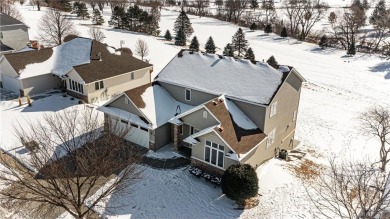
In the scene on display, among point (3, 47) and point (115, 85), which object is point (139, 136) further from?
point (3, 47)

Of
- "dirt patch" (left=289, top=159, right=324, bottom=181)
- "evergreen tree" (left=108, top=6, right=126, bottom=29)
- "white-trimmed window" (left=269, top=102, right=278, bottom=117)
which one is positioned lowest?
"dirt patch" (left=289, top=159, right=324, bottom=181)

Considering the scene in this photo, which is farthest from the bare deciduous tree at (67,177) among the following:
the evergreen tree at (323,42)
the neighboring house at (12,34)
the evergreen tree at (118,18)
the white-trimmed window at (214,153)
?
the evergreen tree at (118,18)

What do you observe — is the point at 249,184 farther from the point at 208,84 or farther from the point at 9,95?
the point at 9,95

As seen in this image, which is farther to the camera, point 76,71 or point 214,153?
point 76,71

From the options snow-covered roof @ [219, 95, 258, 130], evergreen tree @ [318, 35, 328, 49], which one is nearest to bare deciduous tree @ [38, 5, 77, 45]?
snow-covered roof @ [219, 95, 258, 130]

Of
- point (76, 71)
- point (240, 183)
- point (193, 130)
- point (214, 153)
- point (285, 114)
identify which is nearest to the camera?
point (240, 183)

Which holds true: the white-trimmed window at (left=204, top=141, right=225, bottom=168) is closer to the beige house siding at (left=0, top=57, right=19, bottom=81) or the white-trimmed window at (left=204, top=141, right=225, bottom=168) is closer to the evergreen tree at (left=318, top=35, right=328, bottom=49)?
the beige house siding at (left=0, top=57, right=19, bottom=81)

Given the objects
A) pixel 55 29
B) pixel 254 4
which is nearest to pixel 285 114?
pixel 55 29

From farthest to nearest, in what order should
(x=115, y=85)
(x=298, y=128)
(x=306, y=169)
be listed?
(x=115, y=85) < (x=298, y=128) < (x=306, y=169)
